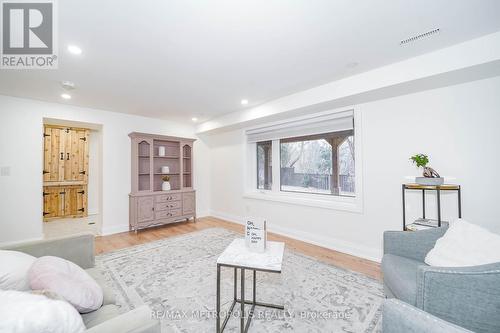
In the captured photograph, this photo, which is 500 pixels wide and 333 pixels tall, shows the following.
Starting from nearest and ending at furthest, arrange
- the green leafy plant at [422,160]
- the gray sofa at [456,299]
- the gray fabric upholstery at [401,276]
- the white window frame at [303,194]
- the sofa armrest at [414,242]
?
the gray sofa at [456,299], the gray fabric upholstery at [401,276], the sofa armrest at [414,242], the green leafy plant at [422,160], the white window frame at [303,194]

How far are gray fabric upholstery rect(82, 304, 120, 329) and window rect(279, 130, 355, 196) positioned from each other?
318 cm

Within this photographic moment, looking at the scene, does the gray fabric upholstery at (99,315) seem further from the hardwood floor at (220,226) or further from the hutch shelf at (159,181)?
the hutch shelf at (159,181)

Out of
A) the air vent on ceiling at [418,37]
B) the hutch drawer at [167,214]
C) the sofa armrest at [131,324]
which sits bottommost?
the hutch drawer at [167,214]

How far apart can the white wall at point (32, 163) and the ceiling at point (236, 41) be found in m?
0.47

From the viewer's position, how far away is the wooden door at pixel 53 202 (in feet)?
16.8

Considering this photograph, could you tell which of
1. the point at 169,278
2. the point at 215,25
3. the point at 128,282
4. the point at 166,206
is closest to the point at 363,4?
the point at 215,25

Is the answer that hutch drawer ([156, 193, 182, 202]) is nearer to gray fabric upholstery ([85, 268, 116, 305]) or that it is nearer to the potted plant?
the potted plant

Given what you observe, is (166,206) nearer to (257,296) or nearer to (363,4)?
(257,296)

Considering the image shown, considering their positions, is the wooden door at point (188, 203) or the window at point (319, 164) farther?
the wooden door at point (188, 203)

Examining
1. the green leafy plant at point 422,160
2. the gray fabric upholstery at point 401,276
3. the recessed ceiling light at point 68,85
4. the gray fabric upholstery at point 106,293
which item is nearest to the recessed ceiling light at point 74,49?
the recessed ceiling light at point 68,85

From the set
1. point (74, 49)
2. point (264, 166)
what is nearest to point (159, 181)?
point (264, 166)

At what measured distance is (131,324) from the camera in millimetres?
842

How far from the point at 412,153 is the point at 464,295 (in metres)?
1.84

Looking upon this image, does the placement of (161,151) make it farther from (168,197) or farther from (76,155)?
(76,155)
